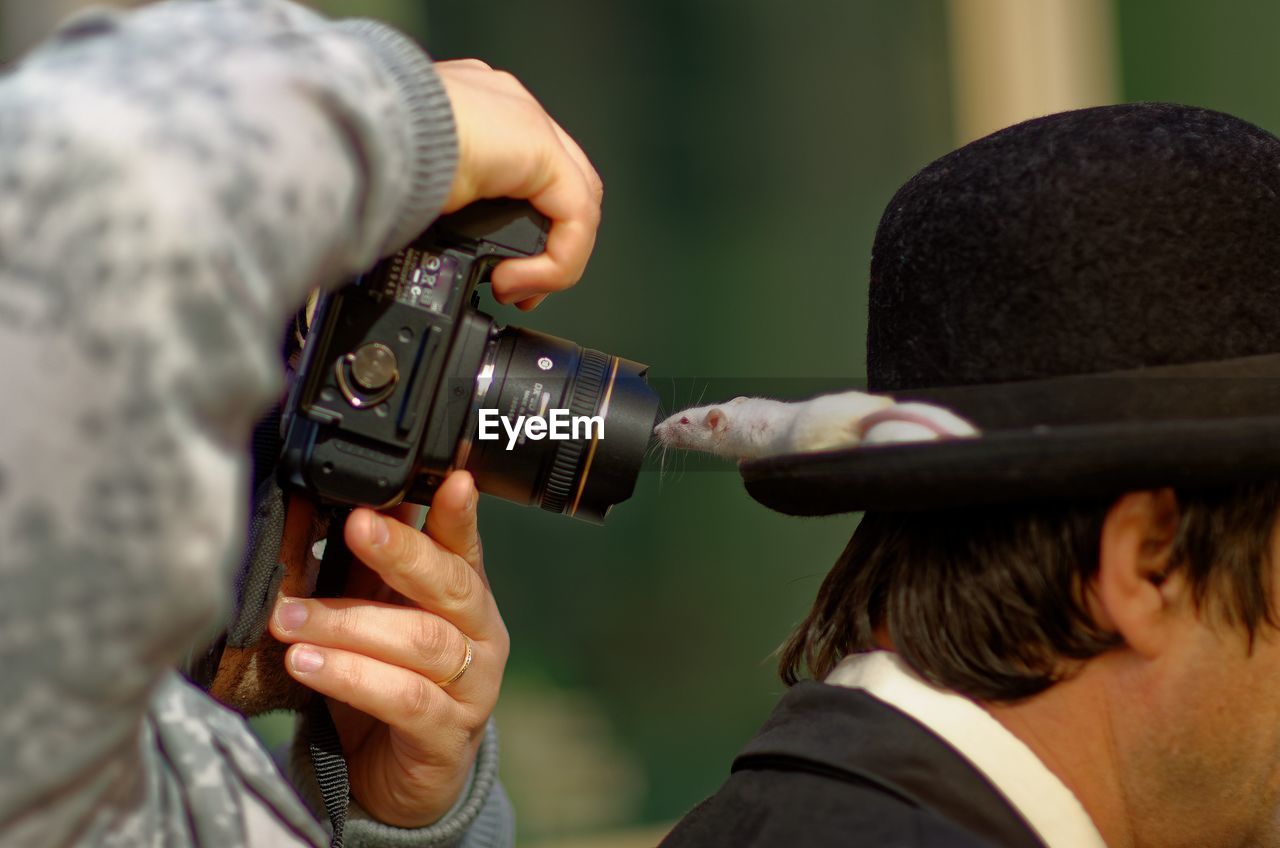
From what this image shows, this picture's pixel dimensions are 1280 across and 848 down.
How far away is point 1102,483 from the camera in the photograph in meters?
1.01

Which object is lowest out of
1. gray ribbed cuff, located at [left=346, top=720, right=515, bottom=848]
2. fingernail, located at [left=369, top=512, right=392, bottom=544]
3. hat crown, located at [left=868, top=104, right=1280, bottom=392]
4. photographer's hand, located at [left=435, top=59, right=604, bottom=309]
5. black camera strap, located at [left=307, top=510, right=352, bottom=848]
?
gray ribbed cuff, located at [left=346, top=720, right=515, bottom=848]

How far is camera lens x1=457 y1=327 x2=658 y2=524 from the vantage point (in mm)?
1191

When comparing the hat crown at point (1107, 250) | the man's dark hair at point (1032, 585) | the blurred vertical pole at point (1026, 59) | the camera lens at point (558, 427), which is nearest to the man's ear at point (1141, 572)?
the man's dark hair at point (1032, 585)

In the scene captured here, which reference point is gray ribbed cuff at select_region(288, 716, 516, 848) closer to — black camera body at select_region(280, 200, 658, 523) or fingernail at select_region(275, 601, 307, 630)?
fingernail at select_region(275, 601, 307, 630)

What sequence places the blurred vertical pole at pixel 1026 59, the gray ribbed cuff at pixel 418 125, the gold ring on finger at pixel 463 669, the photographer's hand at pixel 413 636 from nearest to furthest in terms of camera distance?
1. the gray ribbed cuff at pixel 418 125
2. the photographer's hand at pixel 413 636
3. the gold ring on finger at pixel 463 669
4. the blurred vertical pole at pixel 1026 59

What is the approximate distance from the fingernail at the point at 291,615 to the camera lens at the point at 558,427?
0.21m

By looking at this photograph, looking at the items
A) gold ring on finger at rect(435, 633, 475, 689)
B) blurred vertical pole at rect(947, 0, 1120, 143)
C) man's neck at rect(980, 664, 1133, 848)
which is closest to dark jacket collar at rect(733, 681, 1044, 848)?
man's neck at rect(980, 664, 1133, 848)

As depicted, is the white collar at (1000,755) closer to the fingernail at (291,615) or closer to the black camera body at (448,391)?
the black camera body at (448,391)

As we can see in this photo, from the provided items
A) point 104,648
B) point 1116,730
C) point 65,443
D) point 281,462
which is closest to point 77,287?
point 65,443

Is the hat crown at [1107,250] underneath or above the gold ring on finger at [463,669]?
above

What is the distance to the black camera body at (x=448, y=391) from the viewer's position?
1.08m

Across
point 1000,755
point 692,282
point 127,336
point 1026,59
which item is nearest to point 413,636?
point 1000,755

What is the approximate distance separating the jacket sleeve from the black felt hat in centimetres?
56

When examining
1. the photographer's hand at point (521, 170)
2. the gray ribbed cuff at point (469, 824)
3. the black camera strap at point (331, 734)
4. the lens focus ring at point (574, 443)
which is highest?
the photographer's hand at point (521, 170)
